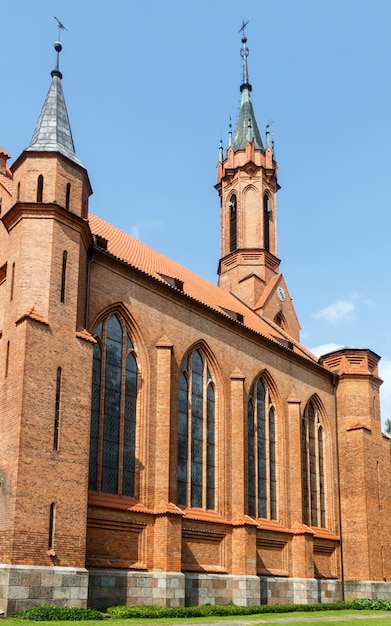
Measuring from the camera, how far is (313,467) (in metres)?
35.6

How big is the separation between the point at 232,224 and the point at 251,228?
1681mm

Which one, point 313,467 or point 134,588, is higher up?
point 313,467

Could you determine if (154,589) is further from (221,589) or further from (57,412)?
(57,412)

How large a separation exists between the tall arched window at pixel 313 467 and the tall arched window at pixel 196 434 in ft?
24.4

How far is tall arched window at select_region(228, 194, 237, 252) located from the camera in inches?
1837

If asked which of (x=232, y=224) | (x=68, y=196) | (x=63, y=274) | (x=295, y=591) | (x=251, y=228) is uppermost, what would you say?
(x=232, y=224)

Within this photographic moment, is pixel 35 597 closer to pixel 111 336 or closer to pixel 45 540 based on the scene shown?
pixel 45 540

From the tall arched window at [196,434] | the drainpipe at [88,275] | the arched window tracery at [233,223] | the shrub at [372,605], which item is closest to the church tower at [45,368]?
the drainpipe at [88,275]

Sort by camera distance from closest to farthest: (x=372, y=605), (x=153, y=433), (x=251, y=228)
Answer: (x=153, y=433) < (x=372, y=605) < (x=251, y=228)

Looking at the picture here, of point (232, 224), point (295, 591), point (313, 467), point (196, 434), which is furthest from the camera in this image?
point (232, 224)

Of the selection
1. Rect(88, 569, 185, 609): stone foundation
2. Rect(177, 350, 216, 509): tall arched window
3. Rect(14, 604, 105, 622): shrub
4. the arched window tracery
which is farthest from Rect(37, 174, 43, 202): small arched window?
the arched window tracery

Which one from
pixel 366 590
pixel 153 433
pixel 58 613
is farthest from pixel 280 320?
pixel 58 613

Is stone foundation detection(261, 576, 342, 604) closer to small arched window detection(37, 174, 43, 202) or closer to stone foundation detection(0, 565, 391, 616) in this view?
stone foundation detection(0, 565, 391, 616)

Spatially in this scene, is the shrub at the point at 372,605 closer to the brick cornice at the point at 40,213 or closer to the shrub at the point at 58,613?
the shrub at the point at 58,613
